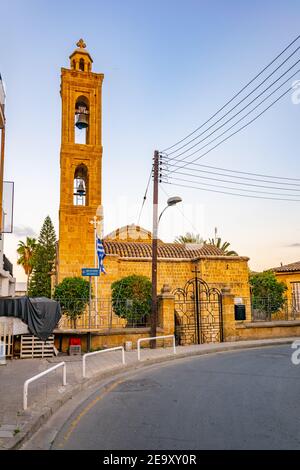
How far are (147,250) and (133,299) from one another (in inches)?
294

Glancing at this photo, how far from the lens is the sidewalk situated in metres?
6.76

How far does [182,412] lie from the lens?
7688 mm

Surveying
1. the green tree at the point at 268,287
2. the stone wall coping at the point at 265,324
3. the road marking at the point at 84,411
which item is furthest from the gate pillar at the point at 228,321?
the road marking at the point at 84,411

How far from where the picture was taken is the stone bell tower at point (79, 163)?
26656 millimetres

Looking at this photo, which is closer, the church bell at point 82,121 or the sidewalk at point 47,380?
the sidewalk at point 47,380

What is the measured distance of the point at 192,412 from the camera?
25.1ft

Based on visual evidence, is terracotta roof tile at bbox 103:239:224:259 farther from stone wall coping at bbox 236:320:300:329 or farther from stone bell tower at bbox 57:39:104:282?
stone wall coping at bbox 236:320:300:329

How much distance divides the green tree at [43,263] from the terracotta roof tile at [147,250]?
24.2 m

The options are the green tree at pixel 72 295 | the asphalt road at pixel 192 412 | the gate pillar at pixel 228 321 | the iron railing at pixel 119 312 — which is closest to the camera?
the asphalt road at pixel 192 412

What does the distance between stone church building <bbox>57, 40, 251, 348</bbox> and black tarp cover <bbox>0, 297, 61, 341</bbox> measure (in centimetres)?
959

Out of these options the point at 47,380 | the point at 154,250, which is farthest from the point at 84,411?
the point at 154,250

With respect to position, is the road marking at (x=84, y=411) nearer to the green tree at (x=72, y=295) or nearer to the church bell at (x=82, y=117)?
the green tree at (x=72, y=295)

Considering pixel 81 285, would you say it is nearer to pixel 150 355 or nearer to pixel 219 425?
pixel 150 355
